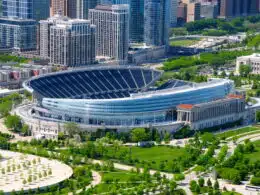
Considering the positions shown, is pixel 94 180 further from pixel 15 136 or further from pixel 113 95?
pixel 113 95

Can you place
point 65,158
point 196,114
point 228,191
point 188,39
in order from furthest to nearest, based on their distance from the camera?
point 188,39
point 196,114
point 65,158
point 228,191

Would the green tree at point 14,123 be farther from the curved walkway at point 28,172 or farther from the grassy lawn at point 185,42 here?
the grassy lawn at point 185,42

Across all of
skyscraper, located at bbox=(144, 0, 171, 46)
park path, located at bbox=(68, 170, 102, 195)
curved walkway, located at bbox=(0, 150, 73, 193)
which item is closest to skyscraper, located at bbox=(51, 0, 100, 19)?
skyscraper, located at bbox=(144, 0, 171, 46)

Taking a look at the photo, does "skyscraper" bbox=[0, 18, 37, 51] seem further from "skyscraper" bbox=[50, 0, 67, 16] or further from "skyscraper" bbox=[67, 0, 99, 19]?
"skyscraper" bbox=[50, 0, 67, 16]

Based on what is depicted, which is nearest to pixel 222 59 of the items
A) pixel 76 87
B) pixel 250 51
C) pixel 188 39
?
pixel 250 51

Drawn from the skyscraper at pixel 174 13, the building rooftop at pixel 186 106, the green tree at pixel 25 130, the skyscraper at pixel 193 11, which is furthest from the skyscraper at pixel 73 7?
the green tree at pixel 25 130

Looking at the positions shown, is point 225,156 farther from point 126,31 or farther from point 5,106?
point 126,31
